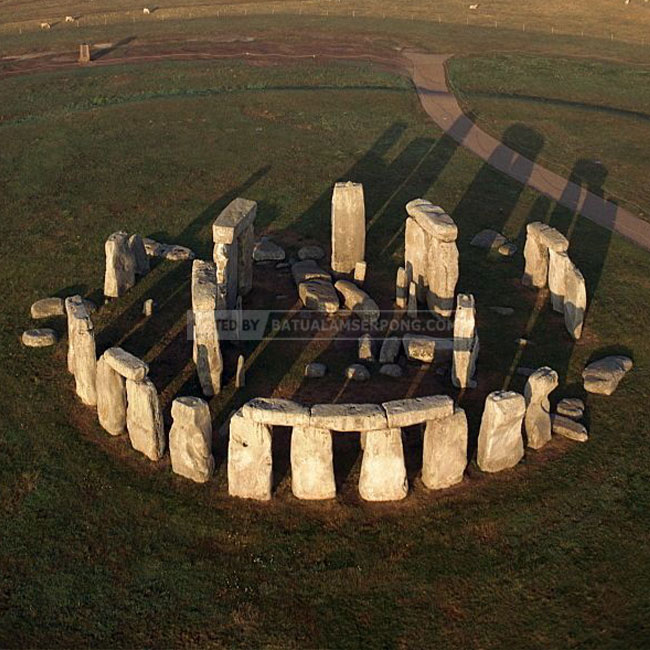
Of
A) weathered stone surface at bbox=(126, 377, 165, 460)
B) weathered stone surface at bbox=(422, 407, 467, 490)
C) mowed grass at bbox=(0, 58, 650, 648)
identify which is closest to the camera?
mowed grass at bbox=(0, 58, 650, 648)

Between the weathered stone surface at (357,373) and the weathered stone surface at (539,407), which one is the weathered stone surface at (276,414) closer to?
the weathered stone surface at (357,373)

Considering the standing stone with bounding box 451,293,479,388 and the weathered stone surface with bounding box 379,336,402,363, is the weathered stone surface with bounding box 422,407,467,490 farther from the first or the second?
the weathered stone surface with bounding box 379,336,402,363

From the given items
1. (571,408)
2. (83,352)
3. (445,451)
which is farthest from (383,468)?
(83,352)

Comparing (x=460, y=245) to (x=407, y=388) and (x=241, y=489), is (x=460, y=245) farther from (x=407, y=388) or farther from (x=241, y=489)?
(x=241, y=489)

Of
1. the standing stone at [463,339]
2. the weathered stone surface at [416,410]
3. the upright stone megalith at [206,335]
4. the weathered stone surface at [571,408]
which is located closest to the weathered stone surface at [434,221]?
the standing stone at [463,339]

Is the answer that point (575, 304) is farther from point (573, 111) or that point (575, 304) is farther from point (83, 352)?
point (573, 111)

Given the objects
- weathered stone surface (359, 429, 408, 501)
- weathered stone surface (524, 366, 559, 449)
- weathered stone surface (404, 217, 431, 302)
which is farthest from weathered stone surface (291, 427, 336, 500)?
weathered stone surface (404, 217, 431, 302)

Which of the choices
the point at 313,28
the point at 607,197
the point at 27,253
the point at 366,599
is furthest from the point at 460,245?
the point at 313,28
